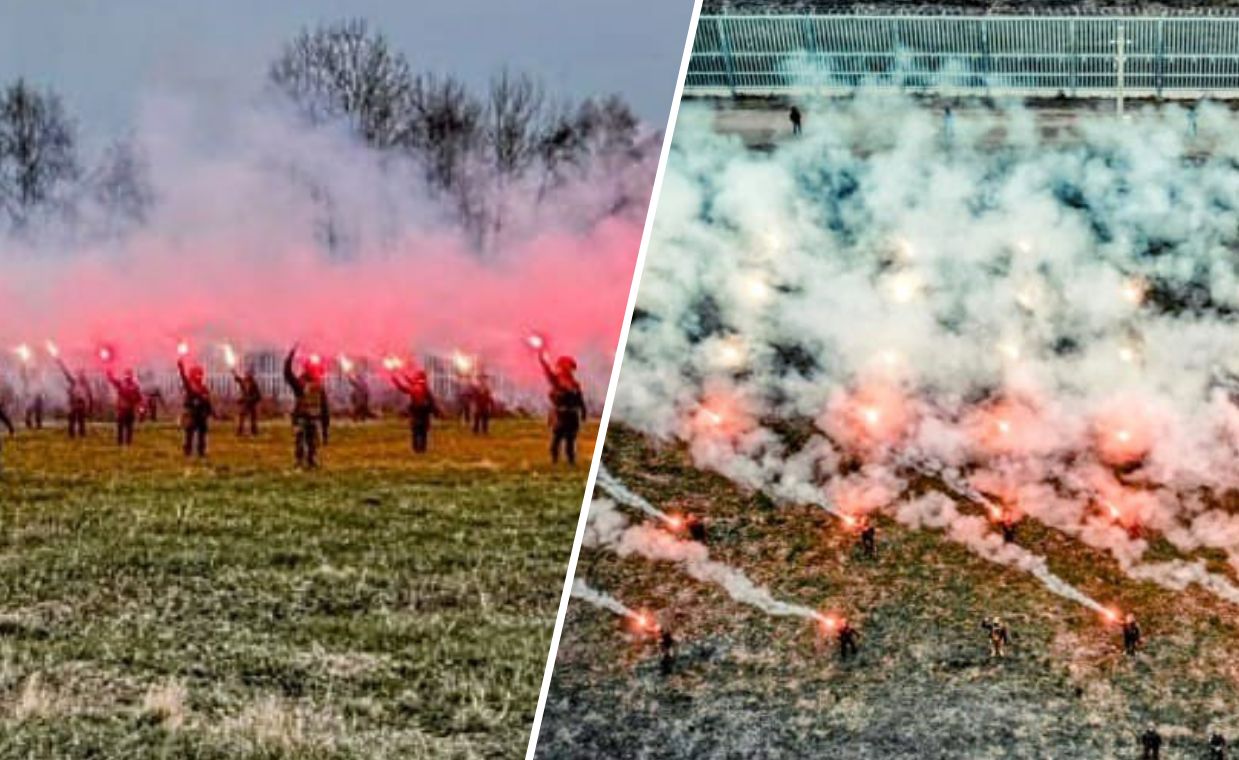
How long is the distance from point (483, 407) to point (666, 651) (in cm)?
125

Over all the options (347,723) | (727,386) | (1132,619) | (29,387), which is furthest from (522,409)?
(1132,619)

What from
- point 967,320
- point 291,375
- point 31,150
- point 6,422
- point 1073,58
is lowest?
point 6,422

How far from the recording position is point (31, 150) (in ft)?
19.3

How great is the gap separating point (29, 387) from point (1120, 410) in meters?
3.79

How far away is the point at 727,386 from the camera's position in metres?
5.66

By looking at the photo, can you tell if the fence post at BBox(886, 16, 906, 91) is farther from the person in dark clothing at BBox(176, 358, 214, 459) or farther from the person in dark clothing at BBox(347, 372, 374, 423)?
the person in dark clothing at BBox(176, 358, 214, 459)

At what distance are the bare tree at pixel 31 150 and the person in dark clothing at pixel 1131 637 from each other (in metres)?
3.89

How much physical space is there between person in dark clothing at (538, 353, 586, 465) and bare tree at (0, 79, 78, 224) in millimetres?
1850

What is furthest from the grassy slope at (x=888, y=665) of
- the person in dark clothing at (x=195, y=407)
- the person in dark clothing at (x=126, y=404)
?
the person in dark clothing at (x=126, y=404)

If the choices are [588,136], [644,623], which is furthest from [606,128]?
[644,623]

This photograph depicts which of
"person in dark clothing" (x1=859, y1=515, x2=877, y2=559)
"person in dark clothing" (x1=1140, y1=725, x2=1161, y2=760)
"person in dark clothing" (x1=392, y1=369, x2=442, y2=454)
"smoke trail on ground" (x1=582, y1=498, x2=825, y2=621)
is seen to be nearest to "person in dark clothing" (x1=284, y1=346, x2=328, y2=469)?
"person in dark clothing" (x1=392, y1=369, x2=442, y2=454)

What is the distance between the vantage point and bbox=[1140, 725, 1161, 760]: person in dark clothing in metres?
4.92

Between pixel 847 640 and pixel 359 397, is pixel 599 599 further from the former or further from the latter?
pixel 359 397

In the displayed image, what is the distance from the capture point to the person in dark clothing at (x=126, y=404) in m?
5.98
